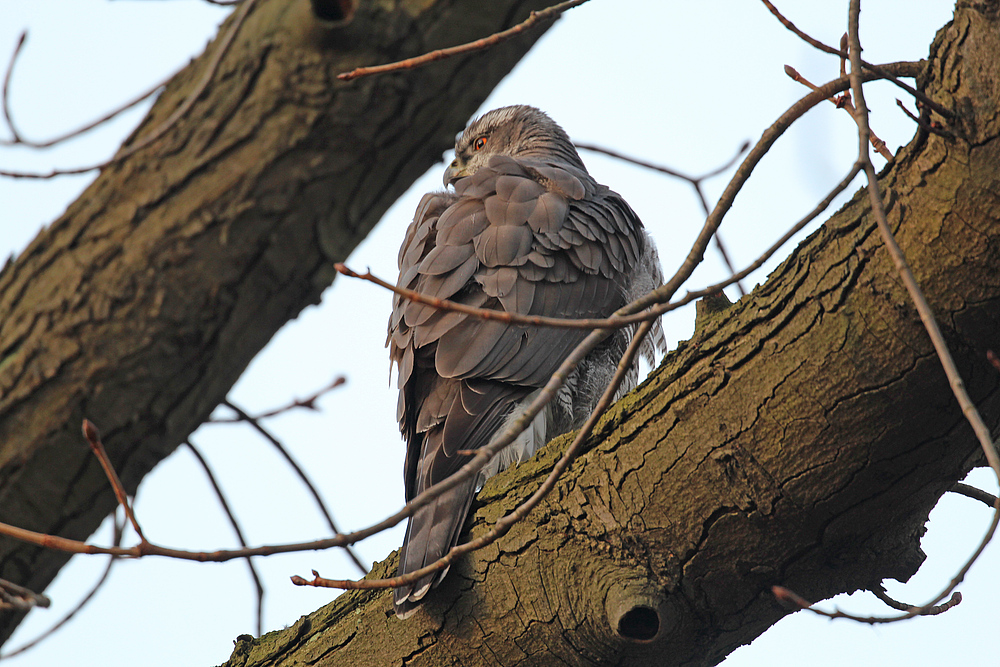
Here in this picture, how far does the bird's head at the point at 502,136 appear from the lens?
5.52 metres

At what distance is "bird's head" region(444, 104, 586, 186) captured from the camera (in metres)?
5.52

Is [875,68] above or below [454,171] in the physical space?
below

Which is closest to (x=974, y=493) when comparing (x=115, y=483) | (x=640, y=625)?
(x=640, y=625)

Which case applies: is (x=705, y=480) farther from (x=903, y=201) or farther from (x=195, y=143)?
(x=195, y=143)

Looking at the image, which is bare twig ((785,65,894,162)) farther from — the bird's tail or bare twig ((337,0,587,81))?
the bird's tail

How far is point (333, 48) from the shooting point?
2348 millimetres

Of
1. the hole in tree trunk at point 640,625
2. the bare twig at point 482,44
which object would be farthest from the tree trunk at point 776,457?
the bare twig at point 482,44

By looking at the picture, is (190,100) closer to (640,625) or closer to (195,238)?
(195,238)

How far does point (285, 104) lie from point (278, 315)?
567 mm

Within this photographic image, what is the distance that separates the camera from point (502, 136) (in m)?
5.68

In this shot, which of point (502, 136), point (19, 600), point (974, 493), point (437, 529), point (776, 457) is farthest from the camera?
point (502, 136)

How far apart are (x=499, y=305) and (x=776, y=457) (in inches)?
61.5

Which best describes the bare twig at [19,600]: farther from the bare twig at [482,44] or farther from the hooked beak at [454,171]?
the hooked beak at [454,171]

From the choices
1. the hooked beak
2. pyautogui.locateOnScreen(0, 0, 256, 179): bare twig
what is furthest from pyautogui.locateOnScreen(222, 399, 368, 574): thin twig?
the hooked beak
